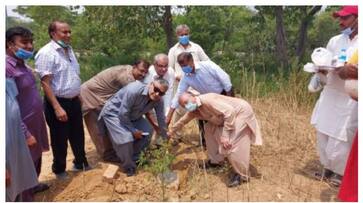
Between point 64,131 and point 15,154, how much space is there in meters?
0.88

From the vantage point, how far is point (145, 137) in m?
4.04

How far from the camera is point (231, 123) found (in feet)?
11.5

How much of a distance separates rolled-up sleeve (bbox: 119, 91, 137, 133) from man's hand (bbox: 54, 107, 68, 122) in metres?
0.53

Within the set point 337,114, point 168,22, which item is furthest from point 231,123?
point 168,22

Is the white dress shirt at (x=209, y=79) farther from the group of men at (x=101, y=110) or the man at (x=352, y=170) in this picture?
the man at (x=352, y=170)

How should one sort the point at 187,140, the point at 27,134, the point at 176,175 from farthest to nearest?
the point at 187,140, the point at 176,175, the point at 27,134

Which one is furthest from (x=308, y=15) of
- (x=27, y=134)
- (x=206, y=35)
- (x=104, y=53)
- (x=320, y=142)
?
(x=27, y=134)

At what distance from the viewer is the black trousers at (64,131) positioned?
3.58m

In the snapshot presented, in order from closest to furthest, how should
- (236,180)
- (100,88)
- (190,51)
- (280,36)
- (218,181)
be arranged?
(236,180) < (218,181) < (100,88) < (190,51) < (280,36)

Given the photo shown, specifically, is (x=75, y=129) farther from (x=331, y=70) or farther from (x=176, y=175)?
(x=331, y=70)

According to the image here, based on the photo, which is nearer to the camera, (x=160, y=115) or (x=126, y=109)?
(x=126, y=109)

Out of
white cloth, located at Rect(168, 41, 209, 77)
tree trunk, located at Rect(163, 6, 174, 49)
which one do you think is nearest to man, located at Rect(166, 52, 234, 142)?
white cloth, located at Rect(168, 41, 209, 77)

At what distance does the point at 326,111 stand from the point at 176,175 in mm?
1505

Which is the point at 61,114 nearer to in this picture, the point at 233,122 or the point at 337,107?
the point at 233,122
